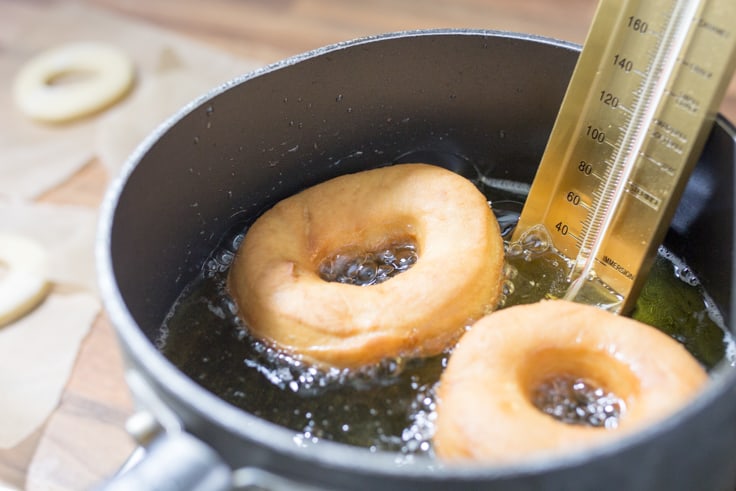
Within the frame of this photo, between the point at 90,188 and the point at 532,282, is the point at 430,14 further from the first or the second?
the point at 532,282

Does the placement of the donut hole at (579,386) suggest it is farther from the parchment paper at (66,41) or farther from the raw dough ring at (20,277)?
the parchment paper at (66,41)

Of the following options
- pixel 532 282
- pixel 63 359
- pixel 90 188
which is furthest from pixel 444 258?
pixel 90 188

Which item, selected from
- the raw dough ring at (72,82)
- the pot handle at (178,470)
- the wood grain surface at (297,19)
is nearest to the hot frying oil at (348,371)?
the pot handle at (178,470)

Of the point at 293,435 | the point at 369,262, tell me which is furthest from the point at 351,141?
the point at 293,435

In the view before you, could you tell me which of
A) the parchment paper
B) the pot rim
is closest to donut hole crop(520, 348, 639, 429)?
the pot rim

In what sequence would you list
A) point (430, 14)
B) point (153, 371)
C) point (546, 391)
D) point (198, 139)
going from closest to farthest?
1. point (153, 371)
2. point (546, 391)
3. point (198, 139)
4. point (430, 14)
